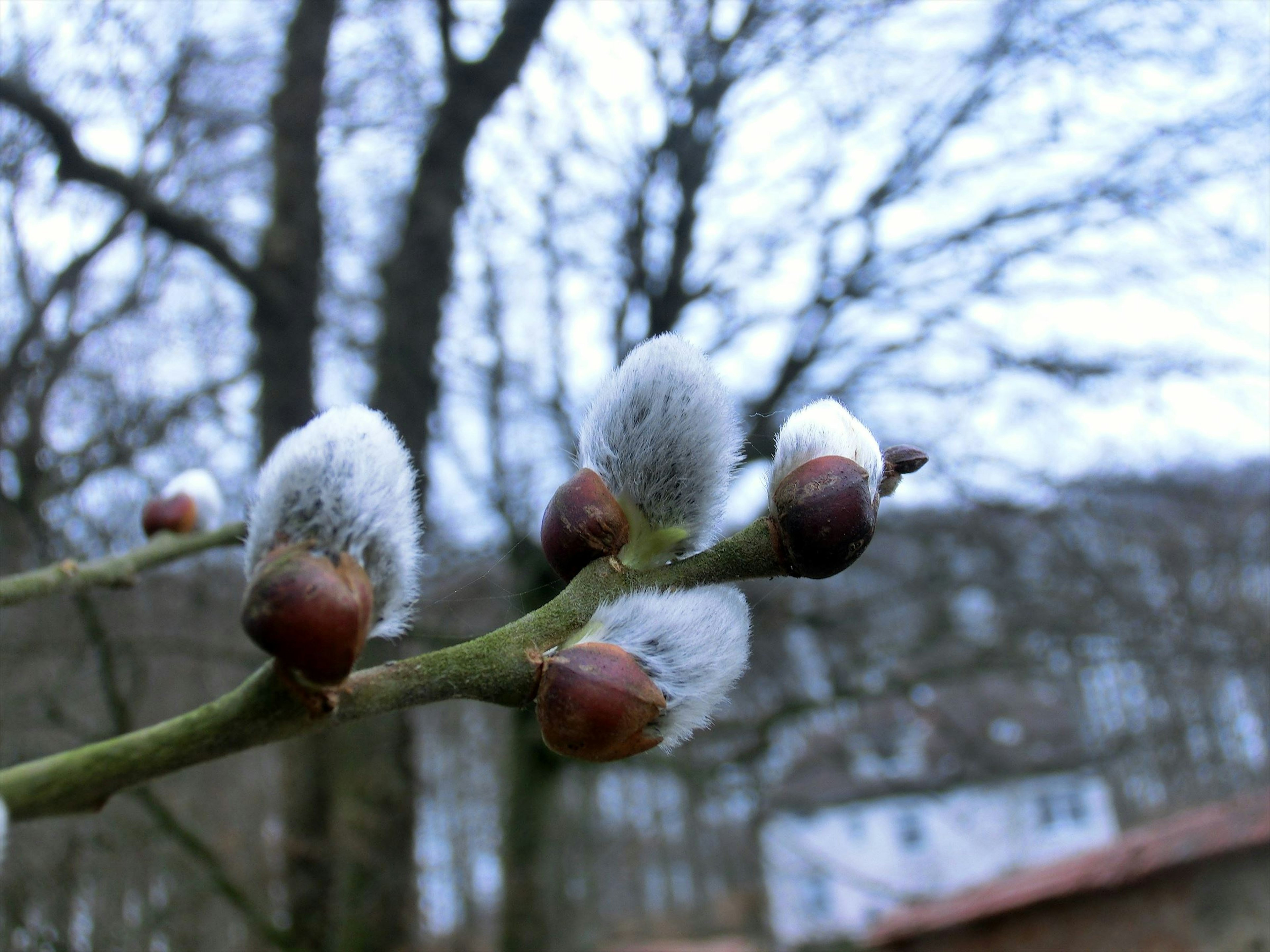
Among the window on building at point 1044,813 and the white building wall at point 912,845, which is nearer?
the white building wall at point 912,845

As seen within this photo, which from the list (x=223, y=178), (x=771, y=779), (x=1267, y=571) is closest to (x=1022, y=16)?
(x=1267, y=571)

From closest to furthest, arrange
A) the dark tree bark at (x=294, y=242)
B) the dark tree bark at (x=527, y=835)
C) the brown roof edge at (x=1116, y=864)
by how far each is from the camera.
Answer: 1. the brown roof edge at (x=1116, y=864)
2. the dark tree bark at (x=294, y=242)
3. the dark tree bark at (x=527, y=835)

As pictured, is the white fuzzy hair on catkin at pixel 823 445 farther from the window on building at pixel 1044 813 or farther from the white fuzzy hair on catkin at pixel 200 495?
the window on building at pixel 1044 813

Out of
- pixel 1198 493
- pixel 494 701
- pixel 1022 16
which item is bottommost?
pixel 1198 493

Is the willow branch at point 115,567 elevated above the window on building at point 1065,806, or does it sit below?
above

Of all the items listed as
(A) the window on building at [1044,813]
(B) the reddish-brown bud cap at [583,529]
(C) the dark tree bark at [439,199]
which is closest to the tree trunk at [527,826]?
(C) the dark tree bark at [439,199]

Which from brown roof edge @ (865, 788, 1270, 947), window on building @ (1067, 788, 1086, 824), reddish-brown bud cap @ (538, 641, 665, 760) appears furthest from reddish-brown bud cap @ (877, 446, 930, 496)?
window on building @ (1067, 788, 1086, 824)

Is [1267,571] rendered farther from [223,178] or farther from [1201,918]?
[223,178]
